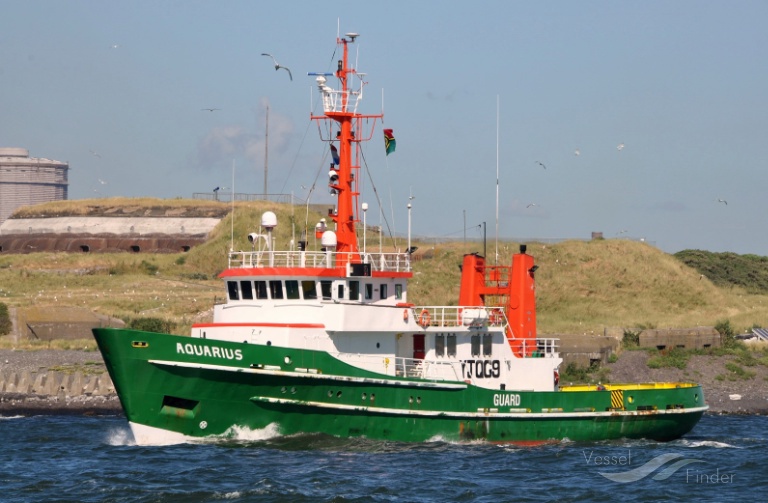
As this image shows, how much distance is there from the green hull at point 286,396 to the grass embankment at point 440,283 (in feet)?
70.4

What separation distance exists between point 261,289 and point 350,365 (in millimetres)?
3443

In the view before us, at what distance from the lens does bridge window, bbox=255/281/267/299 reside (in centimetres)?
2955

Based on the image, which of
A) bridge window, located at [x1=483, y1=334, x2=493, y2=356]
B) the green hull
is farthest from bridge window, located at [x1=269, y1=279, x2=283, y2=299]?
bridge window, located at [x1=483, y1=334, x2=493, y2=356]

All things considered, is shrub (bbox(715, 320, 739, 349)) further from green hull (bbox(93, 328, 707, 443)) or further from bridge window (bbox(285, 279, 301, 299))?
bridge window (bbox(285, 279, 301, 299))

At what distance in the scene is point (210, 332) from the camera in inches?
1149

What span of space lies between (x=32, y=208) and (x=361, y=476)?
65.3 meters

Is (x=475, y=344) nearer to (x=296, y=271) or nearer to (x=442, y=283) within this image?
(x=296, y=271)

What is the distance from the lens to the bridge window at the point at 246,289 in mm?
29828

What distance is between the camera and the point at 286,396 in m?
27.3

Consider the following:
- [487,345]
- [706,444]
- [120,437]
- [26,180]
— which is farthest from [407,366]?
[26,180]

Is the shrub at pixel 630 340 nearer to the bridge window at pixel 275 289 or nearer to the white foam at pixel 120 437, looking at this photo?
the bridge window at pixel 275 289

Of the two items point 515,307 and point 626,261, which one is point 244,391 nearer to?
point 515,307

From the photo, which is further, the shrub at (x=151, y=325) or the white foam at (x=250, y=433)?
the shrub at (x=151, y=325)

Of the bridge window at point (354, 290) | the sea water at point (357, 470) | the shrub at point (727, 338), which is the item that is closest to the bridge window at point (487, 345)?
the sea water at point (357, 470)
